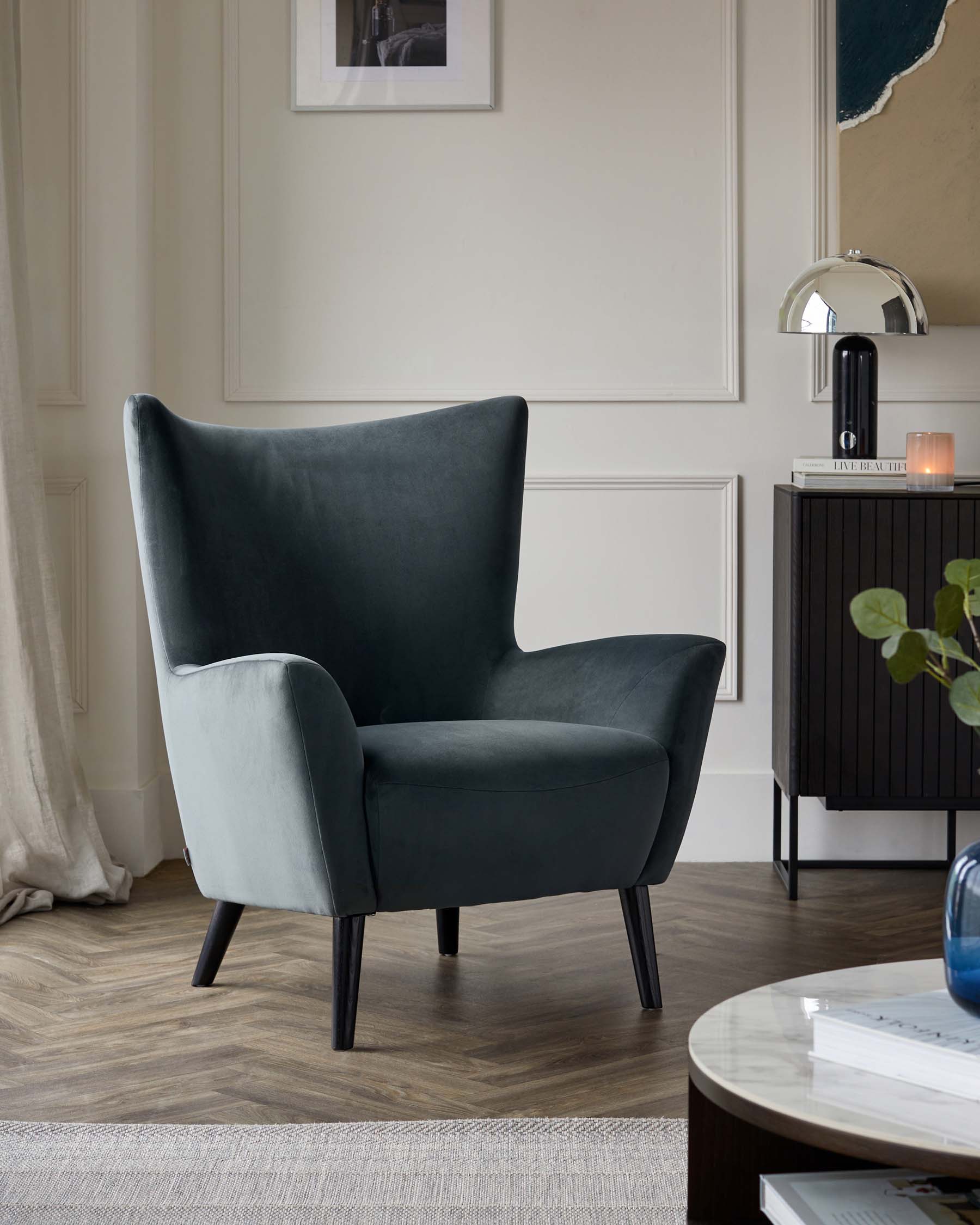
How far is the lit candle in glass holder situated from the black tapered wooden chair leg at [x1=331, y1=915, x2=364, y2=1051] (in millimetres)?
1610

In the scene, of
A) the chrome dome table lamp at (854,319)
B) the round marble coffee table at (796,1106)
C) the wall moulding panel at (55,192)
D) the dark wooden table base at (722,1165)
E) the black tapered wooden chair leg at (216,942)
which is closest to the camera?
the round marble coffee table at (796,1106)

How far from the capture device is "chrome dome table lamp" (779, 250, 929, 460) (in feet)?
9.54

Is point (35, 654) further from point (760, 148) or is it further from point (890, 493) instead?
point (760, 148)

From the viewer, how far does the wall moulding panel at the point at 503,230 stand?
3244 mm

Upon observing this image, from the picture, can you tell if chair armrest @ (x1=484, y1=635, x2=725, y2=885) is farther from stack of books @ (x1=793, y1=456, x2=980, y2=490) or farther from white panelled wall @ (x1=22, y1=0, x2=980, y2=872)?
white panelled wall @ (x1=22, y1=0, x2=980, y2=872)

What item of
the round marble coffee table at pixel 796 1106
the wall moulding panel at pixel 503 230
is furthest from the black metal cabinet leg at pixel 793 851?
the round marble coffee table at pixel 796 1106

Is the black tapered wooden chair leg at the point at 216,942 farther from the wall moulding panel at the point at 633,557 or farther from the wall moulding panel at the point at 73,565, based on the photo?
the wall moulding panel at the point at 633,557

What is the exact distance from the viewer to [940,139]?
319 cm

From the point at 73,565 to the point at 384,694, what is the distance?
43.0 inches

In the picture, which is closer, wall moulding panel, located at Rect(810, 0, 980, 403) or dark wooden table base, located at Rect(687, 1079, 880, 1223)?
dark wooden table base, located at Rect(687, 1079, 880, 1223)

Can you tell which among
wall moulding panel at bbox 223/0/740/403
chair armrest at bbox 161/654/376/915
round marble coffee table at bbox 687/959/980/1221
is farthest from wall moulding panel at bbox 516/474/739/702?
round marble coffee table at bbox 687/959/980/1221

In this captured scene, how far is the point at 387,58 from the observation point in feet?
10.6

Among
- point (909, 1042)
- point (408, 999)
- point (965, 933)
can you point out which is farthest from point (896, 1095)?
point (408, 999)

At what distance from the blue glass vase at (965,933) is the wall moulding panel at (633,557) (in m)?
2.21
